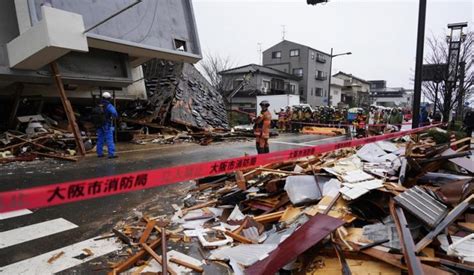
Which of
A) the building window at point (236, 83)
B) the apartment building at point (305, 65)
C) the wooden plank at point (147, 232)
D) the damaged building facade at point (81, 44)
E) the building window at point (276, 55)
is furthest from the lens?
the building window at point (276, 55)

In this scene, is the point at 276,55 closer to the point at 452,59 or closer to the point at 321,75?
the point at 321,75

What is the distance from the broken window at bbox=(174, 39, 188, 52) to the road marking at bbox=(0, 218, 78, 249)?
Answer: 11635 mm

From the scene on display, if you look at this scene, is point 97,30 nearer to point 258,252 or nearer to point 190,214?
point 190,214

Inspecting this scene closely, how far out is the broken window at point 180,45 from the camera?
15141 millimetres

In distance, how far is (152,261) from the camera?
3.52 metres

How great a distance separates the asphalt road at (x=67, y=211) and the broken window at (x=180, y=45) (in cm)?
736

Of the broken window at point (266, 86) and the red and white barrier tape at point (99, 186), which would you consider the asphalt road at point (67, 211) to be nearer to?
the red and white barrier tape at point (99, 186)

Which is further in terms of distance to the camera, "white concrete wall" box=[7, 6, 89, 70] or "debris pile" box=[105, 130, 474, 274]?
"white concrete wall" box=[7, 6, 89, 70]

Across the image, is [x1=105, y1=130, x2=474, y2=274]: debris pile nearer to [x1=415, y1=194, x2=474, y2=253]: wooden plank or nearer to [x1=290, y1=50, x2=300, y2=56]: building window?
[x1=415, y1=194, x2=474, y2=253]: wooden plank

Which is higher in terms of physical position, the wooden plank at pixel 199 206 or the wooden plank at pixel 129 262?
the wooden plank at pixel 129 262

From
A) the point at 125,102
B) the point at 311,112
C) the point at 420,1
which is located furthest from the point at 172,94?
the point at 420,1

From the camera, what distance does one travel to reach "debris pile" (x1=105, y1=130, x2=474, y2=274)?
305 centimetres

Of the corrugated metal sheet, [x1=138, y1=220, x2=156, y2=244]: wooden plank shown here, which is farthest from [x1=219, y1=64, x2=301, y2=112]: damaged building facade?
the corrugated metal sheet

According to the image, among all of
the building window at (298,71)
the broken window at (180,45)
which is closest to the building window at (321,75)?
the building window at (298,71)
